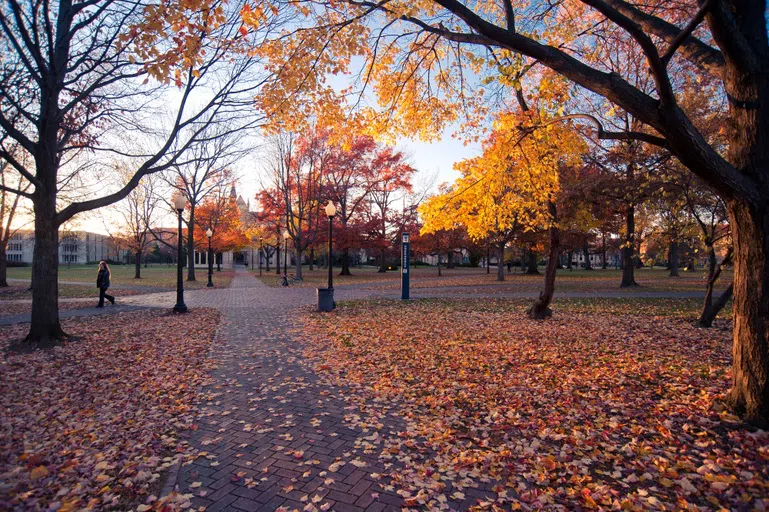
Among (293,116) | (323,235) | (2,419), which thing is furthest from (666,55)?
(323,235)

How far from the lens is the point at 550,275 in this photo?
36.0 feet

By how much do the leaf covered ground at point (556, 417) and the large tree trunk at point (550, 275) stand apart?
5.82 ft

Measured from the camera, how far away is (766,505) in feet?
9.50

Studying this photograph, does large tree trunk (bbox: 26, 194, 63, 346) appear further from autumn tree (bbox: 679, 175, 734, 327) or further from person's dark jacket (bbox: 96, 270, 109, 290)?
autumn tree (bbox: 679, 175, 734, 327)

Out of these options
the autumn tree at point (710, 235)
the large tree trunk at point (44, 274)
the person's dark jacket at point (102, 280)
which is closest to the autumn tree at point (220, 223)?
the person's dark jacket at point (102, 280)

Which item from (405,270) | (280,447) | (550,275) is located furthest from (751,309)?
(405,270)

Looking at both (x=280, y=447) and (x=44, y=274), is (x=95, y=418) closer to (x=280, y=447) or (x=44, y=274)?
(x=280, y=447)

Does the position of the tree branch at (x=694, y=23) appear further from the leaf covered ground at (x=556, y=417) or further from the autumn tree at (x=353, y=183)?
the autumn tree at (x=353, y=183)

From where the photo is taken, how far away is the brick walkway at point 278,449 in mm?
3094

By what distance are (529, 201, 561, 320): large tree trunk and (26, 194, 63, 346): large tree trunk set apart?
11.6m

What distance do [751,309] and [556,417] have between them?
7.44 ft

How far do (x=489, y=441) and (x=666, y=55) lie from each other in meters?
4.10

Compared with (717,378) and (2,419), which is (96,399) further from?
(717,378)

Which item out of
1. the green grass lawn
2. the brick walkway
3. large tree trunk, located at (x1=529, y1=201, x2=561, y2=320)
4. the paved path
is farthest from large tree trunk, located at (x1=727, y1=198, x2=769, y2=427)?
the green grass lawn
